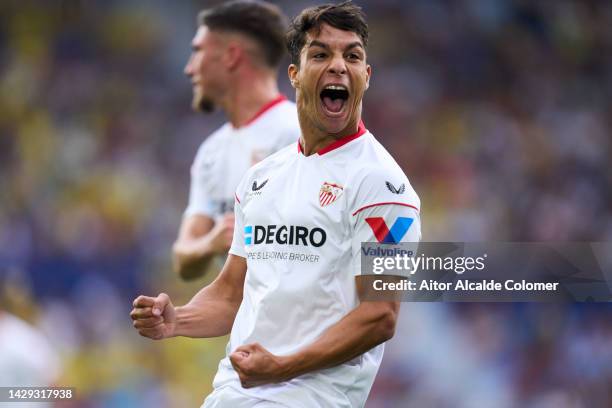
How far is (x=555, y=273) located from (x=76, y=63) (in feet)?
25.7

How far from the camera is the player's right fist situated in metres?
3.69

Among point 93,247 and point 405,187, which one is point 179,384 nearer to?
point 93,247

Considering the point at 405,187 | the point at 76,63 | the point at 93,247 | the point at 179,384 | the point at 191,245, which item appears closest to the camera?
the point at 405,187

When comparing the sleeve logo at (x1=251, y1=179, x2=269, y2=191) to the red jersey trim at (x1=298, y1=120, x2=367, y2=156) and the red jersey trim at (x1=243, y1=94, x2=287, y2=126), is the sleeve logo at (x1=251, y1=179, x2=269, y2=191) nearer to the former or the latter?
the red jersey trim at (x1=298, y1=120, x2=367, y2=156)

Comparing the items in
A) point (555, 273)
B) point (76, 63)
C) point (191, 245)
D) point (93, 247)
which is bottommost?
point (555, 273)

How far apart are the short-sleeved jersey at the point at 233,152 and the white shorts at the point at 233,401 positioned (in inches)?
91.8

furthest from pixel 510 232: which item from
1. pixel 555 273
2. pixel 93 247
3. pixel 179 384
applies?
pixel 555 273

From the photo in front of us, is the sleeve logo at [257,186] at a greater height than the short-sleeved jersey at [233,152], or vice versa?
the short-sleeved jersey at [233,152]

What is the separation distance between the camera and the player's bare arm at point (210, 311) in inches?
151

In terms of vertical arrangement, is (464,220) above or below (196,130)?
below

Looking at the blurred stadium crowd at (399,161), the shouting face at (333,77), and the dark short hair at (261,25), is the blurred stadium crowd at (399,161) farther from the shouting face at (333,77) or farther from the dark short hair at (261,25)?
the shouting face at (333,77)

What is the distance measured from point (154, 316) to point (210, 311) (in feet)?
1.07

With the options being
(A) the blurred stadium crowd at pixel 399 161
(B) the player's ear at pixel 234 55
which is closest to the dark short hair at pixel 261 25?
(B) the player's ear at pixel 234 55

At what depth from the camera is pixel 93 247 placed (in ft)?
34.6
